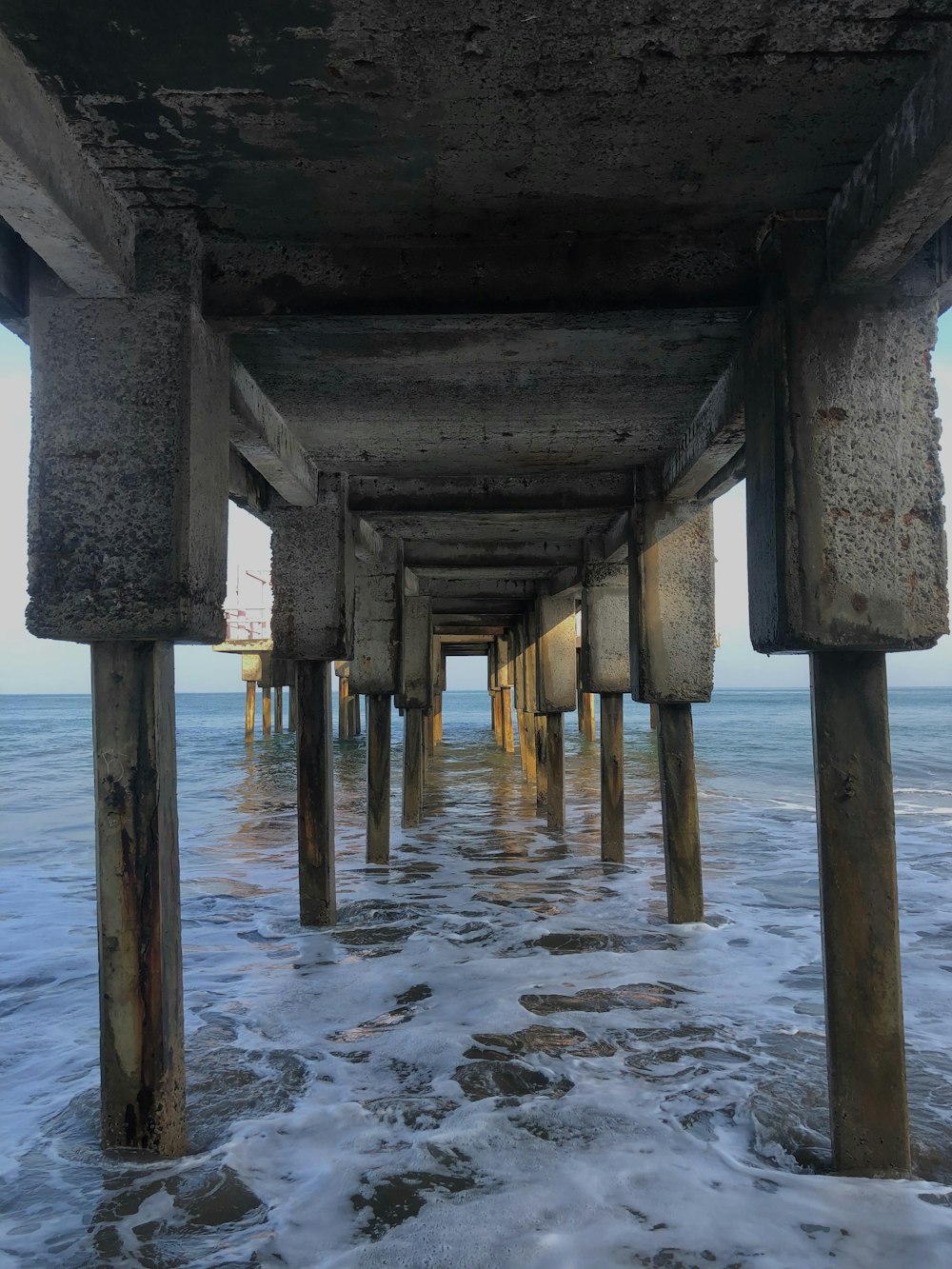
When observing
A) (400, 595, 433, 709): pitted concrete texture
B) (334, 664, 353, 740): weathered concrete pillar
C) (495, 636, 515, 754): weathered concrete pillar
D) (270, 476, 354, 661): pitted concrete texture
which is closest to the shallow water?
(270, 476, 354, 661): pitted concrete texture

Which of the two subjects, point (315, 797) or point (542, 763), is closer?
point (315, 797)

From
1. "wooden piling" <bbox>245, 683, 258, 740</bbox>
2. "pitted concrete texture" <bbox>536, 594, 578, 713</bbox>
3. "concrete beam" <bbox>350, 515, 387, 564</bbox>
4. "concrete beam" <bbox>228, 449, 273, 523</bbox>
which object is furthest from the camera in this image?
"wooden piling" <bbox>245, 683, 258, 740</bbox>

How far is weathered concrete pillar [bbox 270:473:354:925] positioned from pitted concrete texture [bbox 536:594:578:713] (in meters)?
4.94

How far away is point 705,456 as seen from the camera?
516 cm

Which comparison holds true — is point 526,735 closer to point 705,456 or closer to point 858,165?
point 705,456

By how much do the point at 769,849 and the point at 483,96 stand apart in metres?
9.55

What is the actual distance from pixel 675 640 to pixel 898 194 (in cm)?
413

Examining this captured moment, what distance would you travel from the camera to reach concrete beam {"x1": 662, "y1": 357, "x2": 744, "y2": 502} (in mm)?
4359

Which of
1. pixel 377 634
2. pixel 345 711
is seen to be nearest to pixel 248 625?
pixel 345 711

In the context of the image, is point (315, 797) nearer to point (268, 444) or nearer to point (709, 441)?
point (268, 444)

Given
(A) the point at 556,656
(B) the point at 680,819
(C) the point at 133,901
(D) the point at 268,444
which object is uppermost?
(D) the point at 268,444

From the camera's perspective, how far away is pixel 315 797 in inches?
249

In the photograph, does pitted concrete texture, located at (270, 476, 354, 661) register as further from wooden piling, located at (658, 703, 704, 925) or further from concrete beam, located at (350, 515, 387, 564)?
wooden piling, located at (658, 703, 704, 925)

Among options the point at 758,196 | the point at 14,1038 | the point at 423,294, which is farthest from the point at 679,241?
the point at 14,1038
